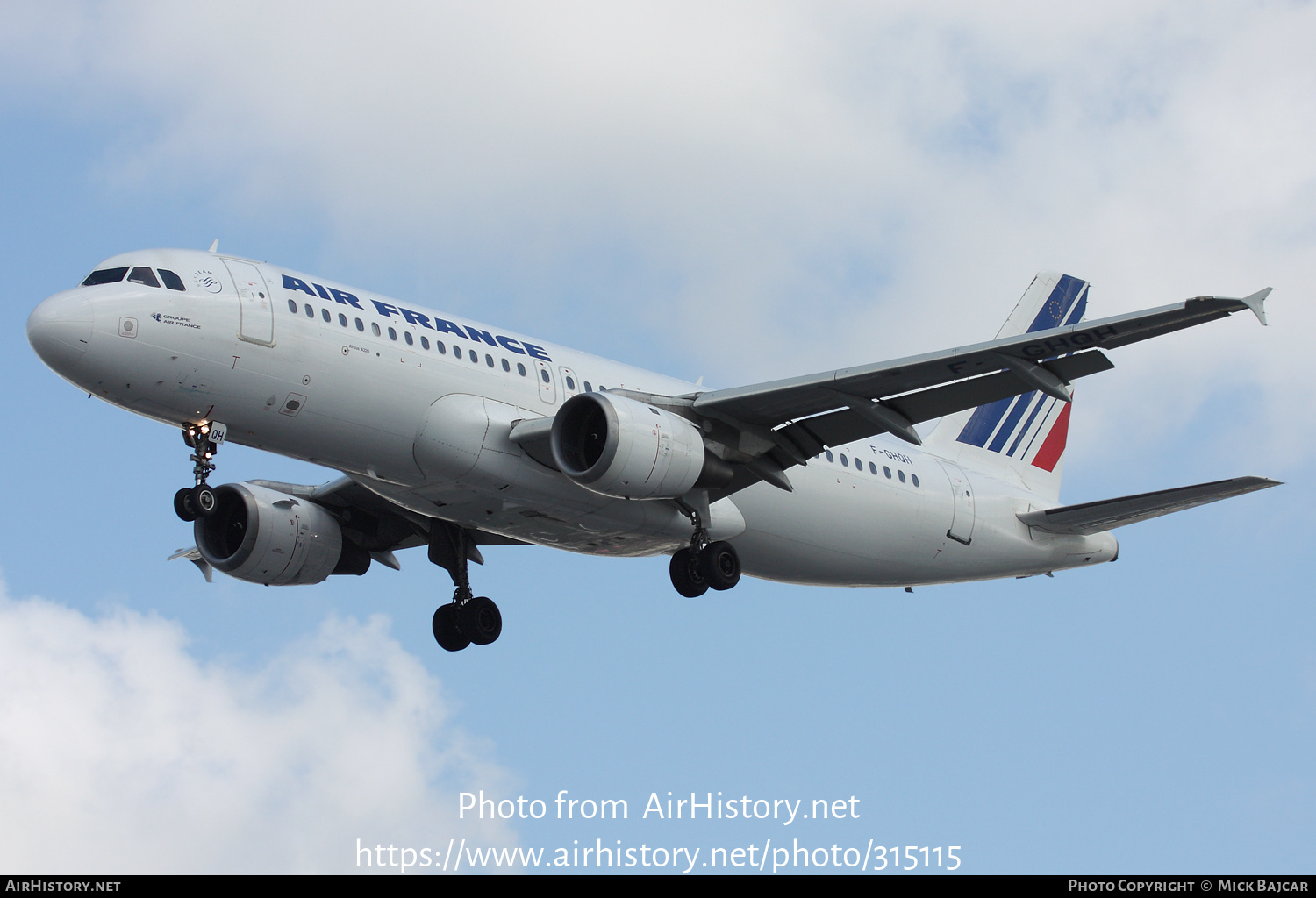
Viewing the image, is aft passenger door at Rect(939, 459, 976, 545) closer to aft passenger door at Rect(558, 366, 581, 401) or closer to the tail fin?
the tail fin

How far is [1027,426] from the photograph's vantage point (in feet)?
125

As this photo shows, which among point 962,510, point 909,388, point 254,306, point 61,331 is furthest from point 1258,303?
point 61,331

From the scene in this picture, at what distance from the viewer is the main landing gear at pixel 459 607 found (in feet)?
105

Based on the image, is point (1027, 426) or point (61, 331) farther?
point (1027, 426)

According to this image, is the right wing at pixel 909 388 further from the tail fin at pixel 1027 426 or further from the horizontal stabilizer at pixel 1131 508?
the tail fin at pixel 1027 426

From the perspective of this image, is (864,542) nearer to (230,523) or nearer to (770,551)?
(770,551)

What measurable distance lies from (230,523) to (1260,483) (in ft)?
65.5

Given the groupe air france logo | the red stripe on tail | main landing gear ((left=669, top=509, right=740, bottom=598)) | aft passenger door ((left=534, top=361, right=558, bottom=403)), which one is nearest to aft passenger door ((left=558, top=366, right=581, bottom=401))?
aft passenger door ((left=534, top=361, right=558, bottom=403))

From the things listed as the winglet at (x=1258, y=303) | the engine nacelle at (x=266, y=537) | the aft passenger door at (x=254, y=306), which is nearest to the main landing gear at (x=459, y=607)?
the engine nacelle at (x=266, y=537)

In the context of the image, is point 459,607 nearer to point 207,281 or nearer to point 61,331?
point 207,281

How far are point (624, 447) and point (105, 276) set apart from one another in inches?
347

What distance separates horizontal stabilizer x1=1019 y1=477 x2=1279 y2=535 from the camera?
28.7 metres

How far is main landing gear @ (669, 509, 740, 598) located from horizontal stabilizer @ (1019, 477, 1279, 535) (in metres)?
8.83

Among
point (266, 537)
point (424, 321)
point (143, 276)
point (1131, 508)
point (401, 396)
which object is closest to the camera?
point (143, 276)
